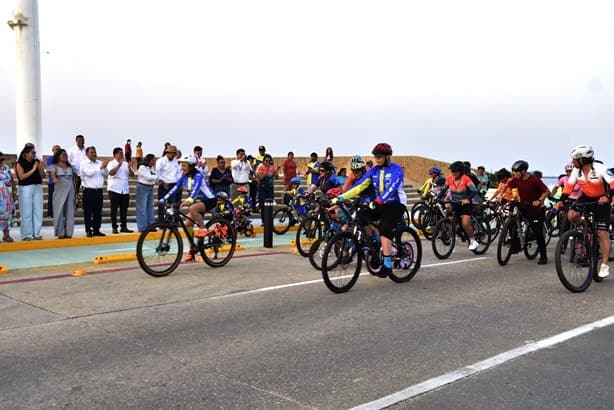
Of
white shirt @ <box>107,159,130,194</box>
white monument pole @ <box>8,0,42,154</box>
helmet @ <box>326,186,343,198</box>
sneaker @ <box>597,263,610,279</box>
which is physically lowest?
sneaker @ <box>597,263,610,279</box>

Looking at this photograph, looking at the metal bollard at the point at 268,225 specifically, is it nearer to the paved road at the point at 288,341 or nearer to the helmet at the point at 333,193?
the helmet at the point at 333,193

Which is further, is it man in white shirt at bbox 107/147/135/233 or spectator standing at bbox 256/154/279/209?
spectator standing at bbox 256/154/279/209

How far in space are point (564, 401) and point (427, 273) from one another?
5610 millimetres

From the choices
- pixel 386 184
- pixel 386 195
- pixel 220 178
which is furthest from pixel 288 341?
pixel 220 178

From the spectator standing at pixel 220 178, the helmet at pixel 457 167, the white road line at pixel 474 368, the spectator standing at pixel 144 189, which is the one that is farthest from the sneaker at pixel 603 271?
the spectator standing at pixel 220 178

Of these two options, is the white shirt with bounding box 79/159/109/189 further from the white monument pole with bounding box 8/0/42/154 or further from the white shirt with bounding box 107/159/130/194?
the white monument pole with bounding box 8/0/42/154

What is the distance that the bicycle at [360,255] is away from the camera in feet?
25.7

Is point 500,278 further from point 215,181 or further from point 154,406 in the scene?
point 215,181

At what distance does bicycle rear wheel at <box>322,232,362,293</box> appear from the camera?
7.76m

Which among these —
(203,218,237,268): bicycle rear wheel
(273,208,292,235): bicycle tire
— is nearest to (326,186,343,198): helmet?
(203,218,237,268): bicycle rear wheel

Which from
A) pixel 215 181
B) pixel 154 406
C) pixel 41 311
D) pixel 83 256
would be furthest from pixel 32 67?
pixel 154 406

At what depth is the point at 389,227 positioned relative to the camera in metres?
8.48

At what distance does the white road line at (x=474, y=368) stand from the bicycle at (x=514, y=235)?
4306 mm

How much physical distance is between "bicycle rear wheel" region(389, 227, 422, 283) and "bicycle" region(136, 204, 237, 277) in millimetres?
3070
